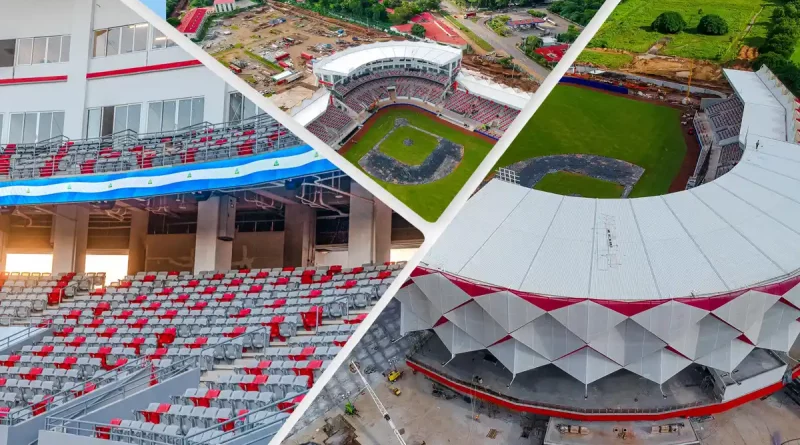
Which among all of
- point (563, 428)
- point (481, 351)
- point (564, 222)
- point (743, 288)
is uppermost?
point (564, 222)

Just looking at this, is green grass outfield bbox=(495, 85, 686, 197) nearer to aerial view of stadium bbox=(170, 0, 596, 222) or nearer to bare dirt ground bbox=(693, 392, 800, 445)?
aerial view of stadium bbox=(170, 0, 596, 222)

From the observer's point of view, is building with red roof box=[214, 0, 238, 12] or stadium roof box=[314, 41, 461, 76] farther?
building with red roof box=[214, 0, 238, 12]

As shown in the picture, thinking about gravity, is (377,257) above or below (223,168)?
below

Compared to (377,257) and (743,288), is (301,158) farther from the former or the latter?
(743,288)

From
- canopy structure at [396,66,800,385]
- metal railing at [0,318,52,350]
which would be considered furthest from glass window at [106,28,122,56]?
canopy structure at [396,66,800,385]

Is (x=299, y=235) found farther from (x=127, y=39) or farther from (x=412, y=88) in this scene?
(x=127, y=39)

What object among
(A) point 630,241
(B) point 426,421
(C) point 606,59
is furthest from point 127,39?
(C) point 606,59

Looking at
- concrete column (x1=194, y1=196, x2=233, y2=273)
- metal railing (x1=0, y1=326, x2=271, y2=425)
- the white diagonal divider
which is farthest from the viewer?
concrete column (x1=194, y1=196, x2=233, y2=273)

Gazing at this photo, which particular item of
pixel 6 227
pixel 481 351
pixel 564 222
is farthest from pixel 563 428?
Result: pixel 6 227
